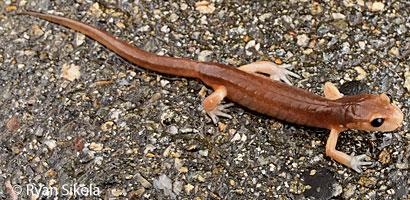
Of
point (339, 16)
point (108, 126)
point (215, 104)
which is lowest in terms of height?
point (108, 126)

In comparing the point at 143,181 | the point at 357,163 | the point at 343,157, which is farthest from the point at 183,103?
the point at 357,163

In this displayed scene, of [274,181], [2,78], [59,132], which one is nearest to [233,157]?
[274,181]

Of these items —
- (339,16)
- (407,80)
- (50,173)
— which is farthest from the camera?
(339,16)

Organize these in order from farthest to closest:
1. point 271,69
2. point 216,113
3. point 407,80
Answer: point 271,69 → point 407,80 → point 216,113

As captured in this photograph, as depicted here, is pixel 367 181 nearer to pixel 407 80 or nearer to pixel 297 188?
pixel 297 188

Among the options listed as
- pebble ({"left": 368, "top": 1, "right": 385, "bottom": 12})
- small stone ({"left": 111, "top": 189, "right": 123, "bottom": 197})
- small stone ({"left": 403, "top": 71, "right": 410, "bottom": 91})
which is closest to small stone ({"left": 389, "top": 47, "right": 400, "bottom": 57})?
small stone ({"left": 403, "top": 71, "right": 410, "bottom": 91})

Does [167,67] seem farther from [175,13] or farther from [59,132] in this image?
[59,132]

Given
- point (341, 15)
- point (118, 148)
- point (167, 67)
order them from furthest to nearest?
1. point (341, 15)
2. point (167, 67)
3. point (118, 148)

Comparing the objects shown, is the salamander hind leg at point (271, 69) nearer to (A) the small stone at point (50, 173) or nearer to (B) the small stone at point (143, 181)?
(B) the small stone at point (143, 181)
